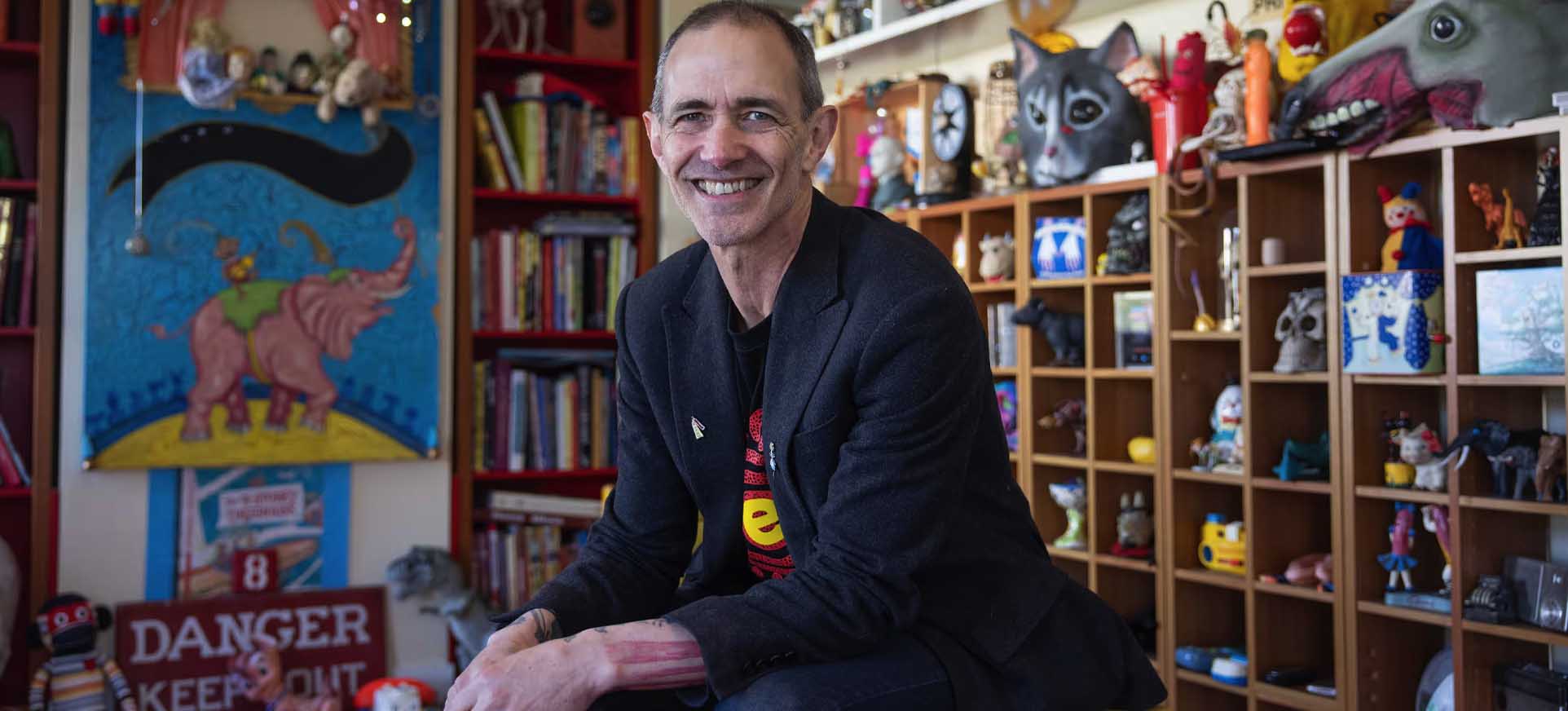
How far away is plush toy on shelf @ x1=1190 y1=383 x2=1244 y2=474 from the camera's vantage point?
2719 mm

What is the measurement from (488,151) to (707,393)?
8.83ft

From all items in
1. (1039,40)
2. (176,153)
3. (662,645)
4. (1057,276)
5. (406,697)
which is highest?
(1039,40)

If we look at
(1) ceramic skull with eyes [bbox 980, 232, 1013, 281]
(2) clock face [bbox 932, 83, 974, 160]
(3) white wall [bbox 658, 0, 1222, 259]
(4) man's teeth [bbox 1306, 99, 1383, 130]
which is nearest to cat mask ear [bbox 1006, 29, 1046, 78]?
(3) white wall [bbox 658, 0, 1222, 259]

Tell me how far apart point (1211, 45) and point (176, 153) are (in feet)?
8.63

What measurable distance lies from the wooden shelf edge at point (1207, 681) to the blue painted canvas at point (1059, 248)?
91 centimetres

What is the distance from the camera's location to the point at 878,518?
1168mm

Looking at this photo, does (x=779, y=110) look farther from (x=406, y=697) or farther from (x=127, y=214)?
(x=127, y=214)

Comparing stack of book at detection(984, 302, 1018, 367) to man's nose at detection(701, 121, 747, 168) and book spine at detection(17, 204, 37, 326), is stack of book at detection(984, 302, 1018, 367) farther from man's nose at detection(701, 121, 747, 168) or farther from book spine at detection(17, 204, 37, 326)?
book spine at detection(17, 204, 37, 326)

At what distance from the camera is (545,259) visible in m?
3.88

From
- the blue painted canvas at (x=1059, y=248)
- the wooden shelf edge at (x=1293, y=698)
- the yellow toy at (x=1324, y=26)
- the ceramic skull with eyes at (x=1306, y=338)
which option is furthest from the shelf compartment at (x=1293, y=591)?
the yellow toy at (x=1324, y=26)

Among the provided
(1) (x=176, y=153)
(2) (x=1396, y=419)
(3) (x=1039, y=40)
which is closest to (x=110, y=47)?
(1) (x=176, y=153)

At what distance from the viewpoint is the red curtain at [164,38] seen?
3.38 m

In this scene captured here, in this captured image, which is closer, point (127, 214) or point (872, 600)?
point (872, 600)

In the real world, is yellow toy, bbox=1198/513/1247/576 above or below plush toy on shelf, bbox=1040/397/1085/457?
below
